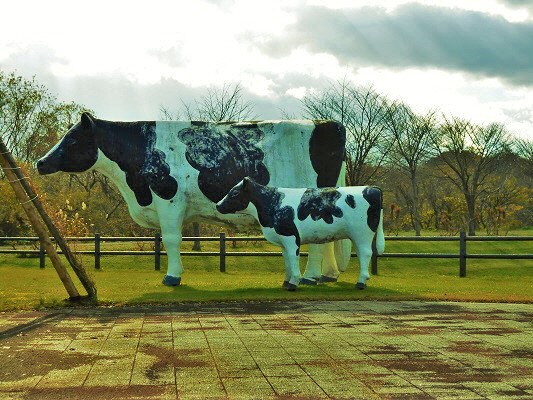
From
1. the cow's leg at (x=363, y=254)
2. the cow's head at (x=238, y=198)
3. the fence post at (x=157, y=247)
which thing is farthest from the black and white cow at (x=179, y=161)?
the fence post at (x=157, y=247)

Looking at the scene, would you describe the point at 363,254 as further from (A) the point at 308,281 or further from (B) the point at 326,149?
(B) the point at 326,149

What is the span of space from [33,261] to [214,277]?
7.97 meters

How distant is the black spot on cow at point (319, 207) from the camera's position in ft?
46.3

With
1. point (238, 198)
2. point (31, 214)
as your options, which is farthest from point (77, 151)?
point (31, 214)

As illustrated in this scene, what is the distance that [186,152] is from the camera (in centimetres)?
1545

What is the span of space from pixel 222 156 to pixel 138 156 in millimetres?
1713

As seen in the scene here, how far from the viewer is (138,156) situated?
15.4 meters

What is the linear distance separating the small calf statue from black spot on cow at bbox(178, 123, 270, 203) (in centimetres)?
109

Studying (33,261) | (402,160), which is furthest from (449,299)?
(402,160)

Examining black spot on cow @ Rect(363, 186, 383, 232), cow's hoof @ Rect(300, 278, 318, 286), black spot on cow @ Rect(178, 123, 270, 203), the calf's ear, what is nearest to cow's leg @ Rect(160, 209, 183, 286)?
black spot on cow @ Rect(178, 123, 270, 203)

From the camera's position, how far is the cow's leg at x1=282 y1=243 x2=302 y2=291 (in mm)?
14102

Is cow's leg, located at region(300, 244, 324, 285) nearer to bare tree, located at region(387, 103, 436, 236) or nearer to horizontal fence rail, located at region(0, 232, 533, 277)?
horizontal fence rail, located at region(0, 232, 533, 277)

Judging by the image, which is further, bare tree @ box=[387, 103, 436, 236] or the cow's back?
bare tree @ box=[387, 103, 436, 236]

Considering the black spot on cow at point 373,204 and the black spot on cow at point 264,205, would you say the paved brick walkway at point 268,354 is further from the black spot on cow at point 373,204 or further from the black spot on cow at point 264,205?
the black spot on cow at point 373,204
